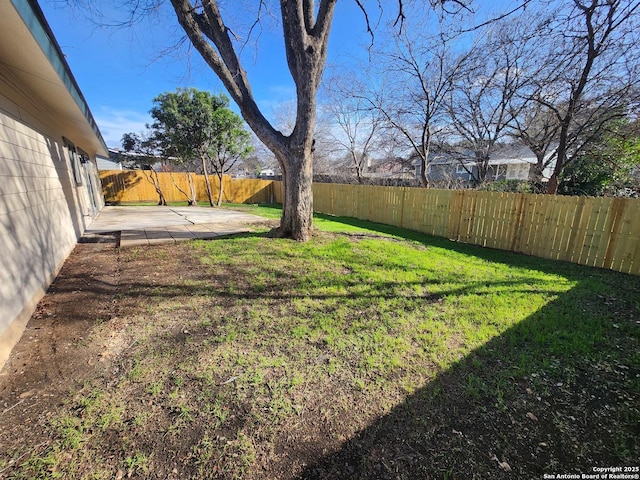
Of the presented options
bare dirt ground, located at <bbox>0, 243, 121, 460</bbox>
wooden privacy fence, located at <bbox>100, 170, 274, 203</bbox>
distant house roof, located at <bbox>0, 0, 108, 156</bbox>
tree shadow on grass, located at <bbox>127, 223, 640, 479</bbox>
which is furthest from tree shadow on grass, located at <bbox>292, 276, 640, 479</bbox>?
wooden privacy fence, located at <bbox>100, 170, 274, 203</bbox>

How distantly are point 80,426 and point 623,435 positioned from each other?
3248 mm

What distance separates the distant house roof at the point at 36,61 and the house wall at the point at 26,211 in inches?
5.9

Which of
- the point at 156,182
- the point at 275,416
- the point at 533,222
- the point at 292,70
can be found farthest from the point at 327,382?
the point at 156,182

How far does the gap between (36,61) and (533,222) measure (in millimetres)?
8779

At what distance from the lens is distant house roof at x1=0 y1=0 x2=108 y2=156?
2217mm

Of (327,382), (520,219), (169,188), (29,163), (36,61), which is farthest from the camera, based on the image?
(169,188)

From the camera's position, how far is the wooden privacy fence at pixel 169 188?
582 inches

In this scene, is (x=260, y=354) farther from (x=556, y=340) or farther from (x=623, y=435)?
(x=556, y=340)

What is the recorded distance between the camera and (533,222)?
5.85 metres

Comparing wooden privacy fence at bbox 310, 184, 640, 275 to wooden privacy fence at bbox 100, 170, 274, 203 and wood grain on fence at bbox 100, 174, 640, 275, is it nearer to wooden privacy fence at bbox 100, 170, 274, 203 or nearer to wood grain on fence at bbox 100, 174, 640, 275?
wood grain on fence at bbox 100, 174, 640, 275

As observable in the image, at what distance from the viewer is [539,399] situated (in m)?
1.85

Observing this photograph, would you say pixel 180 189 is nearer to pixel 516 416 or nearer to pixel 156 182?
pixel 156 182

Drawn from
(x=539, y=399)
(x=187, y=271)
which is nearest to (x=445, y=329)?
(x=539, y=399)

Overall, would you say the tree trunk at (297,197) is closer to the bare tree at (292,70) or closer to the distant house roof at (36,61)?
the bare tree at (292,70)
